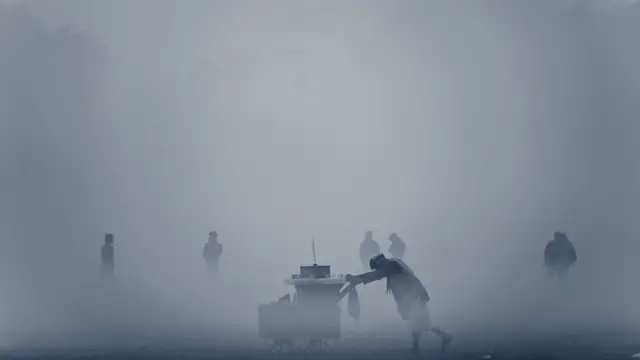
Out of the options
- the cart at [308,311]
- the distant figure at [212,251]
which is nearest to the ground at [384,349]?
the cart at [308,311]

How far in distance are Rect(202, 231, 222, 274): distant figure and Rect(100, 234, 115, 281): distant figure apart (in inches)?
159

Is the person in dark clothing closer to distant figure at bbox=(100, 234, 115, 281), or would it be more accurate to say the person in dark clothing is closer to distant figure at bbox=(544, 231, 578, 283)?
distant figure at bbox=(544, 231, 578, 283)

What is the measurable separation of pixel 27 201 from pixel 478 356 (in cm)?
6504

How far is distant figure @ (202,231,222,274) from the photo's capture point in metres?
52.2

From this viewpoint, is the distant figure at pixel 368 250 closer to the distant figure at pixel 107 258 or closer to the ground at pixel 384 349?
the distant figure at pixel 107 258

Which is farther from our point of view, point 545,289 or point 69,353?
point 545,289

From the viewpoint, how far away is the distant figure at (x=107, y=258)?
50219mm

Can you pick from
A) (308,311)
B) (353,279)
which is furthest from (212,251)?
(353,279)

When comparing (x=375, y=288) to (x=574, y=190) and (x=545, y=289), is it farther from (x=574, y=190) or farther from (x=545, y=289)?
(x=574, y=190)

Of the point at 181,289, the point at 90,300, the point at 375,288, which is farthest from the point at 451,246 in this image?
the point at 90,300

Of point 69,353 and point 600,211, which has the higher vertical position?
point 600,211

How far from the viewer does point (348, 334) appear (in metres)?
34.9

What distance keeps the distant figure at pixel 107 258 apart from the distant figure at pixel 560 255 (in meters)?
17.4

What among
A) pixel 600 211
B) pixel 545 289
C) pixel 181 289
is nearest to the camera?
pixel 545 289
